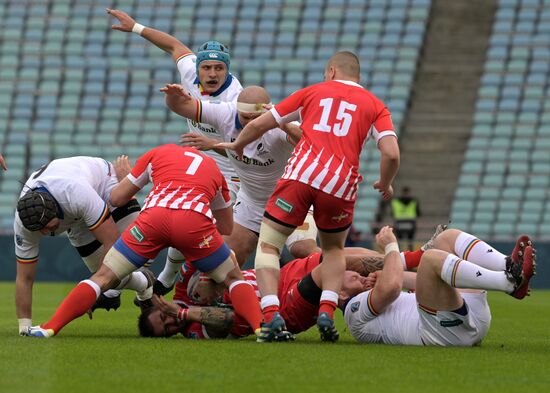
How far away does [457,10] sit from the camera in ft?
84.3

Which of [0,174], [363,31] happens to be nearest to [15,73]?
[0,174]

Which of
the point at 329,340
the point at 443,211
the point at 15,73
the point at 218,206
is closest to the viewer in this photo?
the point at 329,340

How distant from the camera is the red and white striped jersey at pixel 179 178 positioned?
788 centimetres

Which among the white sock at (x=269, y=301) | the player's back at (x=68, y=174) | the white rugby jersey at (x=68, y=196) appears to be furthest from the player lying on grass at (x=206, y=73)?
the white sock at (x=269, y=301)

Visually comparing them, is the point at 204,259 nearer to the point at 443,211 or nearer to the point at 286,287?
the point at 286,287

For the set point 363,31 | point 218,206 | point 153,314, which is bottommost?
point 153,314

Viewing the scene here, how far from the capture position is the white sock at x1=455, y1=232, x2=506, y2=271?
7568mm

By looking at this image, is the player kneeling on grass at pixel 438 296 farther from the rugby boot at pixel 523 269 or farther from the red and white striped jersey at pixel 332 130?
the red and white striped jersey at pixel 332 130

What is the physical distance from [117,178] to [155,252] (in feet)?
4.90

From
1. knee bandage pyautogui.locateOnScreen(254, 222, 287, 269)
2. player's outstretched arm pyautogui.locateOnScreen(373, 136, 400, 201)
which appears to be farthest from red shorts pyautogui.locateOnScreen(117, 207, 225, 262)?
player's outstretched arm pyautogui.locateOnScreen(373, 136, 400, 201)

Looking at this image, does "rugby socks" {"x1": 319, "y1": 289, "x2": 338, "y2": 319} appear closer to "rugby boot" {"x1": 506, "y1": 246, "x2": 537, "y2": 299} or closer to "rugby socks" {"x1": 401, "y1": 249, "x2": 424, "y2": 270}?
"rugby socks" {"x1": 401, "y1": 249, "x2": 424, "y2": 270}

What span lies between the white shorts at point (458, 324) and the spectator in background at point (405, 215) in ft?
41.2

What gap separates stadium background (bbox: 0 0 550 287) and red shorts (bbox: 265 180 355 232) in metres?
12.7

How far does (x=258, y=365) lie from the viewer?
20.7 feet
